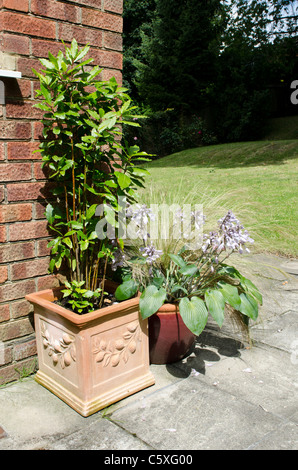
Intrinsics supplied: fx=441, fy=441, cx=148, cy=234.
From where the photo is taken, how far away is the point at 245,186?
8594 mm

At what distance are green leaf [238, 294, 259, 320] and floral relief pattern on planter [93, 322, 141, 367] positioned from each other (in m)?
0.61

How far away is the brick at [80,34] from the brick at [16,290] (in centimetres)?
137

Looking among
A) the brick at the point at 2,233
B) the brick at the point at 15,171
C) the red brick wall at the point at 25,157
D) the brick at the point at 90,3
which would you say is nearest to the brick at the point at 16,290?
the red brick wall at the point at 25,157

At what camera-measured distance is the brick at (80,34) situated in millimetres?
2426

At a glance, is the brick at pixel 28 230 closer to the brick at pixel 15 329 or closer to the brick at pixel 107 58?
the brick at pixel 15 329

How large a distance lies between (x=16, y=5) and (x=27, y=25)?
0.10 m

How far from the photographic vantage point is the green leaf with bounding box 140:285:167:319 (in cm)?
229

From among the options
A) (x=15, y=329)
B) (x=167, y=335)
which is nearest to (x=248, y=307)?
(x=167, y=335)

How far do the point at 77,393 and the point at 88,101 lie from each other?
1493 mm

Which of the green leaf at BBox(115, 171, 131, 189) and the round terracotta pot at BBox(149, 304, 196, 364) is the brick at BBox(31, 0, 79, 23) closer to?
the green leaf at BBox(115, 171, 131, 189)

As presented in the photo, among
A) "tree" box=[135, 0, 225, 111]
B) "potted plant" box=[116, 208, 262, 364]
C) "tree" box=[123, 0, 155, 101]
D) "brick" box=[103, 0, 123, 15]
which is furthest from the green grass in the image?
"tree" box=[123, 0, 155, 101]
